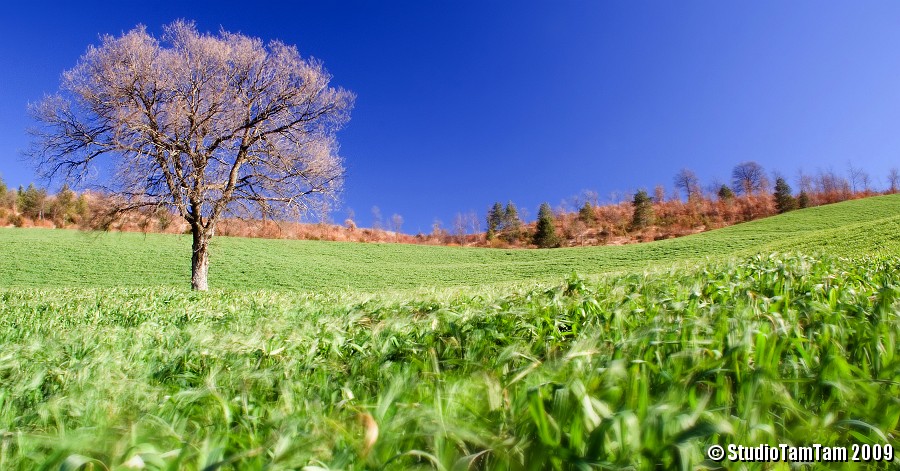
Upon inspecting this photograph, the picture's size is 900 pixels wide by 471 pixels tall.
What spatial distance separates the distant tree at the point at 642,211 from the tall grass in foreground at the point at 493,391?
101387mm

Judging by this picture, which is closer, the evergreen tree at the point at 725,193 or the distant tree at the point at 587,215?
the distant tree at the point at 587,215

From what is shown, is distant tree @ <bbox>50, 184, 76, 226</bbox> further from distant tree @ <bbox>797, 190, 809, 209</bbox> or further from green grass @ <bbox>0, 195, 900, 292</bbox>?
distant tree @ <bbox>797, 190, 809, 209</bbox>

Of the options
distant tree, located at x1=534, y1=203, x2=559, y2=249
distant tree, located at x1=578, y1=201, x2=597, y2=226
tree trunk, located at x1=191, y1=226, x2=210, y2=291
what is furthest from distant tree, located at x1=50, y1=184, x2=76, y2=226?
distant tree, located at x1=578, y1=201, x2=597, y2=226

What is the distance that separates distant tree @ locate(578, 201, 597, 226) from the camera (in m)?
110

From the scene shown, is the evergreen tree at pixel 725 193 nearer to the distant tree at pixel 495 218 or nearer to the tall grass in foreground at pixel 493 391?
the distant tree at pixel 495 218

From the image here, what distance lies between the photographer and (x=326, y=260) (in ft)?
169

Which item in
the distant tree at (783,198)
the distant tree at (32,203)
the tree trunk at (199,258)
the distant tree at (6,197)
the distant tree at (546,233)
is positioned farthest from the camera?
the distant tree at (6,197)

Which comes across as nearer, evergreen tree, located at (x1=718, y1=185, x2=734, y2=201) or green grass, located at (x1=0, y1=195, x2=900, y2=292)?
green grass, located at (x1=0, y1=195, x2=900, y2=292)

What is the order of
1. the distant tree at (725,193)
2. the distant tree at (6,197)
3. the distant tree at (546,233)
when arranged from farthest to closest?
the distant tree at (725,193), the distant tree at (6,197), the distant tree at (546,233)

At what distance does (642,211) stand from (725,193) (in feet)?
123

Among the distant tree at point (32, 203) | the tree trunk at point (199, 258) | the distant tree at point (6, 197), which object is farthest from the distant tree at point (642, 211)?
the distant tree at point (6, 197)

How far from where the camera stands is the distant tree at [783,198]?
316 feet

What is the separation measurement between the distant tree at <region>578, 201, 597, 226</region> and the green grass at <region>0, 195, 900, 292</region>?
150ft

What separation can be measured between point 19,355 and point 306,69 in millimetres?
21119
